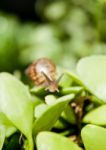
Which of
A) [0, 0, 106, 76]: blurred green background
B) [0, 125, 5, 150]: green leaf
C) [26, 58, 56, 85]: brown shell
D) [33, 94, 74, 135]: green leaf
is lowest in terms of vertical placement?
[0, 0, 106, 76]: blurred green background

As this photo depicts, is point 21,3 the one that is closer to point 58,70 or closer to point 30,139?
point 58,70

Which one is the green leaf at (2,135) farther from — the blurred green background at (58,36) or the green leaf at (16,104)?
the blurred green background at (58,36)

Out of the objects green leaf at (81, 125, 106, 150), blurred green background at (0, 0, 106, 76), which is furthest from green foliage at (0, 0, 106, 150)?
blurred green background at (0, 0, 106, 76)

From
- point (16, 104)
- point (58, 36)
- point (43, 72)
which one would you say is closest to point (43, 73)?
point (43, 72)

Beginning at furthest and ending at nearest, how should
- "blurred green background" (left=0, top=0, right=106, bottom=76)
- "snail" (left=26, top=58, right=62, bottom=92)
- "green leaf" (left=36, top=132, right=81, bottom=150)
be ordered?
1. "blurred green background" (left=0, top=0, right=106, bottom=76)
2. "snail" (left=26, top=58, right=62, bottom=92)
3. "green leaf" (left=36, top=132, right=81, bottom=150)

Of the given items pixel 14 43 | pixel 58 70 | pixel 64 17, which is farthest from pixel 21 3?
pixel 58 70

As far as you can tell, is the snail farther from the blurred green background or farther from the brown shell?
the blurred green background
